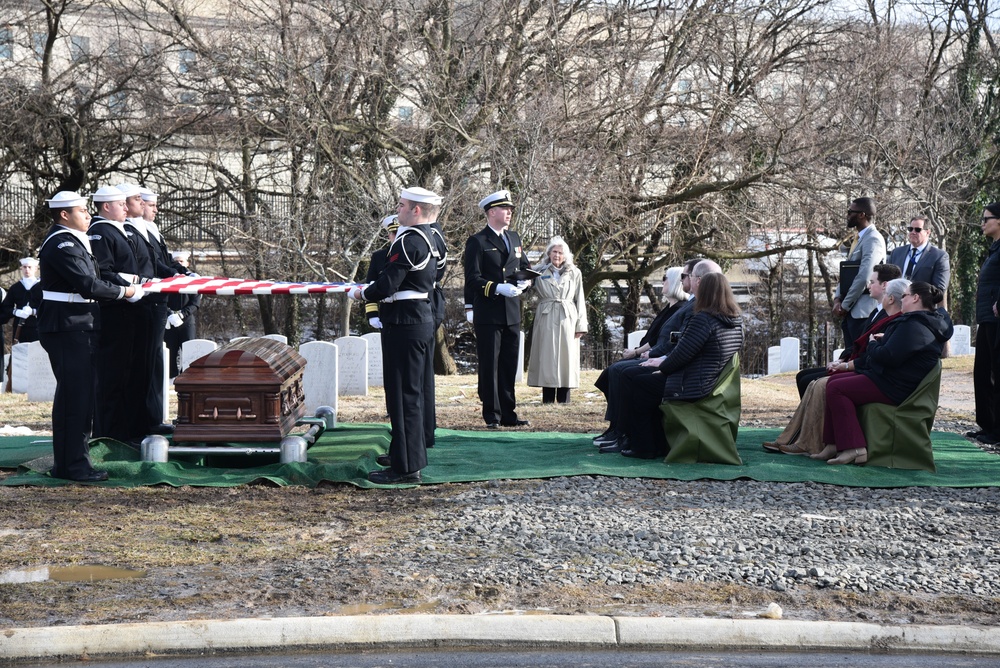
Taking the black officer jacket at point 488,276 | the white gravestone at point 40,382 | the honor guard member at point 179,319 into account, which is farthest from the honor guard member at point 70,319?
the white gravestone at point 40,382

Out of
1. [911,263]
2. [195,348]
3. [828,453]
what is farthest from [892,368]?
[195,348]

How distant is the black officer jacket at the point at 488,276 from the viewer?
32.7 feet

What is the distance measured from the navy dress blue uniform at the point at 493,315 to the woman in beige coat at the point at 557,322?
130cm

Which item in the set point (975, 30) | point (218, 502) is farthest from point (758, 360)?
point (218, 502)

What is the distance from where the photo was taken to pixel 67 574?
5168mm

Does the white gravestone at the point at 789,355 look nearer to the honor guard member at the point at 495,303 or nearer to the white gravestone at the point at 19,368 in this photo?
the honor guard member at the point at 495,303

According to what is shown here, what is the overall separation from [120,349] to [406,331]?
2358 mm

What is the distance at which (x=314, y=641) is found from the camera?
4340 mm

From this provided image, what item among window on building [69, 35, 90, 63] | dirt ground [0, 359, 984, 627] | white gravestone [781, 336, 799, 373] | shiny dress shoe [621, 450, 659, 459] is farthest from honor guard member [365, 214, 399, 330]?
white gravestone [781, 336, 799, 373]

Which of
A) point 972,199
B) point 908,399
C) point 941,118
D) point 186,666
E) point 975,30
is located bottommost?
point 186,666

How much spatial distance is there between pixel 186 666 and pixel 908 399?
533 centimetres

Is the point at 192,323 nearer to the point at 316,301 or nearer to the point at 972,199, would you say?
the point at 316,301

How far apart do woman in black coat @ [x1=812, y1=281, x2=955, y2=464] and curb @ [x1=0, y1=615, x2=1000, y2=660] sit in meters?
3.45

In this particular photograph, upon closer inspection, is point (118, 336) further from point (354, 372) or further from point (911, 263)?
point (911, 263)
